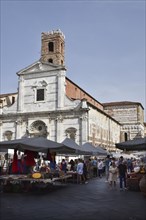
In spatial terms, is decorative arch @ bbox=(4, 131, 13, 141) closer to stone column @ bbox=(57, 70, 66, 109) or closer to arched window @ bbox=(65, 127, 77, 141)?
stone column @ bbox=(57, 70, 66, 109)

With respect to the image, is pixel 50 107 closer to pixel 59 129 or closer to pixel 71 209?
pixel 59 129

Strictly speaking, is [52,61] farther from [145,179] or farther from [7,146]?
[145,179]

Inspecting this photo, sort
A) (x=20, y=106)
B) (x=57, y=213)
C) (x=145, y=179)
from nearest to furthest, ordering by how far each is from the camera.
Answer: (x=57, y=213) → (x=145, y=179) → (x=20, y=106)

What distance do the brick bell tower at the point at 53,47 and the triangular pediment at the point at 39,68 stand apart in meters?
2.25

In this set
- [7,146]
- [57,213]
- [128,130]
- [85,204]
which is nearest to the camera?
[57,213]

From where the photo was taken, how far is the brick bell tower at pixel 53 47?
3692 centimetres

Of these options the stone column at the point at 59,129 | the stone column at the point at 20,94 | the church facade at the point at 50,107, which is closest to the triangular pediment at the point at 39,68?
the church facade at the point at 50,107

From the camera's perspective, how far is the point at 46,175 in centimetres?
1330

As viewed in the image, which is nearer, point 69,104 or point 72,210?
point 72,210

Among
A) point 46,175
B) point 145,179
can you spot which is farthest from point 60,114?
point 145,179

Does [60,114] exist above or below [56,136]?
above

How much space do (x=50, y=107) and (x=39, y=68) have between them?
503 centimetres

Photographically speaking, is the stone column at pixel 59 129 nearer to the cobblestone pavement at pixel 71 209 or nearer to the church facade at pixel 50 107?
the church facade at pixel 50 107

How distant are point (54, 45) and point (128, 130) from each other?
2298 centimetres
